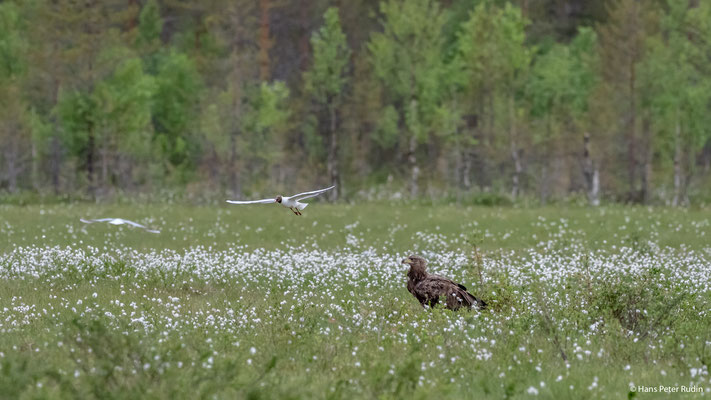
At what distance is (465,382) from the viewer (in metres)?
8.91

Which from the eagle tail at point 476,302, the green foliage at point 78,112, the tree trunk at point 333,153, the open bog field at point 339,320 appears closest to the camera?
the open bog field at point 339,320

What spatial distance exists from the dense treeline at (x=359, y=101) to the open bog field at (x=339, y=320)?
19.3 m

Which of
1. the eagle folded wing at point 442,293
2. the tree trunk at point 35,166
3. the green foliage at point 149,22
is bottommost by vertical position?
the tree trunk at point 35,166

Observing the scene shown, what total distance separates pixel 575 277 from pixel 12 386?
29.3 feet

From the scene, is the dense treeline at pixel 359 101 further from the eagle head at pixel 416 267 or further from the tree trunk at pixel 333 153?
the eagle head at pixel 416 267

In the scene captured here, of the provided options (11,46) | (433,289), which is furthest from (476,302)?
(11,46)

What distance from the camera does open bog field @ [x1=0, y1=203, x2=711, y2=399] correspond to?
327 inches

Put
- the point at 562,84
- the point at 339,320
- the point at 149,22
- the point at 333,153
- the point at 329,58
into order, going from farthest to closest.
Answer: the point at 149,22
the point at 333,153
the point at 562,84
the point at 329,58
the point at 339,320

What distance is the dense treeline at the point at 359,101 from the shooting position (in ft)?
140

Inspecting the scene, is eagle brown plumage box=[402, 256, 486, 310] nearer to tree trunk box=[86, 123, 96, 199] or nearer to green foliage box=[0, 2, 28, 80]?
tree trunk box=[86, 123, 96, 199]

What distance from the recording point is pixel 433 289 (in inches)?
503

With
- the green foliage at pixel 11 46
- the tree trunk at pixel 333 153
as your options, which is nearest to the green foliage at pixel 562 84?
the tree trunk at pixel 333 153

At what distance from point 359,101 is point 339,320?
148 feet

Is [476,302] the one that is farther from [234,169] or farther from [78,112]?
[78,112]
